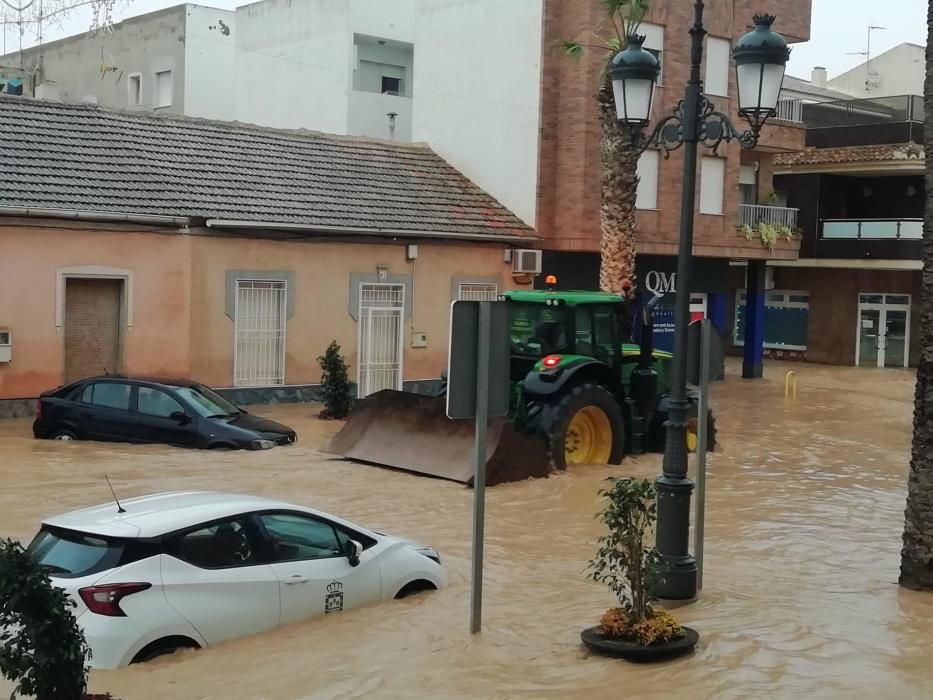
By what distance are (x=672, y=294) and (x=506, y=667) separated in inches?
929

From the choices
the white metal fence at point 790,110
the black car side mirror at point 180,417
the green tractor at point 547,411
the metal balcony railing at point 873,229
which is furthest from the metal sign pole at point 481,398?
the metal balcony railing at point 873,229

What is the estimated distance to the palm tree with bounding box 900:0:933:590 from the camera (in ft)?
30.3

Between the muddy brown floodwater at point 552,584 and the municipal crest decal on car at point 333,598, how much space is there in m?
0.11

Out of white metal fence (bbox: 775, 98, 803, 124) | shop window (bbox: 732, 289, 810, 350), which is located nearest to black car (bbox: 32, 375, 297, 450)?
white metal fence (bbox: 775, 98, 803, 124)

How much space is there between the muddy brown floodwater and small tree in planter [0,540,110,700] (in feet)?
2.62

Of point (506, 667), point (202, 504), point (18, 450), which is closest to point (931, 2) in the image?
point (506, 667)

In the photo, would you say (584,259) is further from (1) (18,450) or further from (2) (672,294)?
(1) (18,450)

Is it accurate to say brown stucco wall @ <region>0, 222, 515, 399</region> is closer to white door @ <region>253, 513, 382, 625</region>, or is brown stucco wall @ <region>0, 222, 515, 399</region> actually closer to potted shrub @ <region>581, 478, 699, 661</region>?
white door @ <region>253, 513, 382, 625</region>

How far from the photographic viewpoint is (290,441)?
56.0 ft

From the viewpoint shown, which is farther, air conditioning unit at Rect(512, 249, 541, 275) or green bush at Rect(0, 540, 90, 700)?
air conditioning unit at Rect(512, 249, 541, 275)

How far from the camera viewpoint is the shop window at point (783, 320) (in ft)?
124

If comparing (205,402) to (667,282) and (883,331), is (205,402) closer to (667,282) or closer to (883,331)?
(667,282)

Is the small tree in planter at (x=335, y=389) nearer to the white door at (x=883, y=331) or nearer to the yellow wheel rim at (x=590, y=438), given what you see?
the yellow wheel rim at (x=590, y=438)

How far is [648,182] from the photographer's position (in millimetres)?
26594
